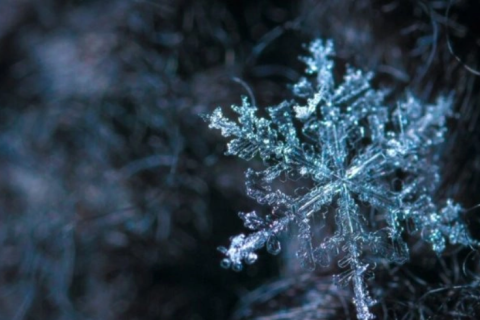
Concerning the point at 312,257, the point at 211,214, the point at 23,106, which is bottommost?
the point at 312,257

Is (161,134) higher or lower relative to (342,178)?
higher

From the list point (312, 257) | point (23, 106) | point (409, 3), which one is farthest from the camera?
point (23, 106)

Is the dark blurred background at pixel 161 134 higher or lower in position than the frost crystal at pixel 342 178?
higher

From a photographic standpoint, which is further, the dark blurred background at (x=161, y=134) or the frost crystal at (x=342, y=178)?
the dark blurred background at (x=161, y=134)

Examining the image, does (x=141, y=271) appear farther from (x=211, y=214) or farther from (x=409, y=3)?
(x=409, y=3)

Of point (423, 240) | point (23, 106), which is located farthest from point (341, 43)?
point (23, 106)
